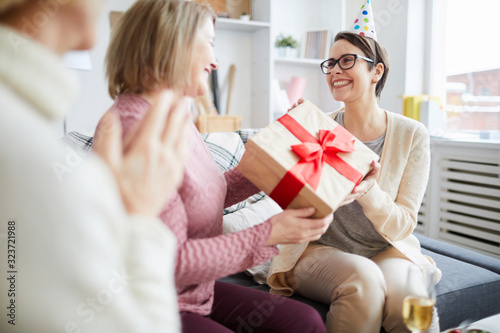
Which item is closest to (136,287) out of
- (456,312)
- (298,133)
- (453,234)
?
(298,133)

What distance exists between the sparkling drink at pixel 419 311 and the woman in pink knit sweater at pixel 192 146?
0.22 metres

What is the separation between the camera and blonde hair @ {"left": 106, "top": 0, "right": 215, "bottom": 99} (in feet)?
2.30

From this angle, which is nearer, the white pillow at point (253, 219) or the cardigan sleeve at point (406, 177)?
the cardigan sleeve at point (406, 177)

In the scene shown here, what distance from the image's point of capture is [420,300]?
77cm

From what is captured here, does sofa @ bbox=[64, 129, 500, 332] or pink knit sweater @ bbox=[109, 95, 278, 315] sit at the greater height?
pink knit sweater @ bbox=[109, 95, 278, 315]

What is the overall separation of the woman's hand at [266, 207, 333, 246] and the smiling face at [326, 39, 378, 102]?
681 millimetres

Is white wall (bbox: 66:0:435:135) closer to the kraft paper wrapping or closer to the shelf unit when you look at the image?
the shelf unit

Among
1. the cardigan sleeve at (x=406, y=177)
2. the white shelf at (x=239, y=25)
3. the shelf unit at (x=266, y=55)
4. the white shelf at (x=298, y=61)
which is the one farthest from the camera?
the white shelf at (x=298, y=61)

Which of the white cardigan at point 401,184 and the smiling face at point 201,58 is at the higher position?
the smiling face at point 201,58

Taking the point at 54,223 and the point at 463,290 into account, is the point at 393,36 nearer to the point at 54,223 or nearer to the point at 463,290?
the point at 463,290

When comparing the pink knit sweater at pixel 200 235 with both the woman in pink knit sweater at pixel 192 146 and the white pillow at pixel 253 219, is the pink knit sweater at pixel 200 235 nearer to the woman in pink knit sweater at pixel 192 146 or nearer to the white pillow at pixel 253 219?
the woman in pink knit sweater at pixel 192 146

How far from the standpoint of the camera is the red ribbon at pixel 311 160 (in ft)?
2.64

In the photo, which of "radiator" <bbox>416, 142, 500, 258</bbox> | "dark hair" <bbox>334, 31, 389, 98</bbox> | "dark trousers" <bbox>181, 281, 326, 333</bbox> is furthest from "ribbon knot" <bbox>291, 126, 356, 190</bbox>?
"radiator" <bbox>416, 142, 500, 258</bbox>

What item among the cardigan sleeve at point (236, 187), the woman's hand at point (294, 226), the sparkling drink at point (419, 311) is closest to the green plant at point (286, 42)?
the cardigan sleeve at point (236, 187)
